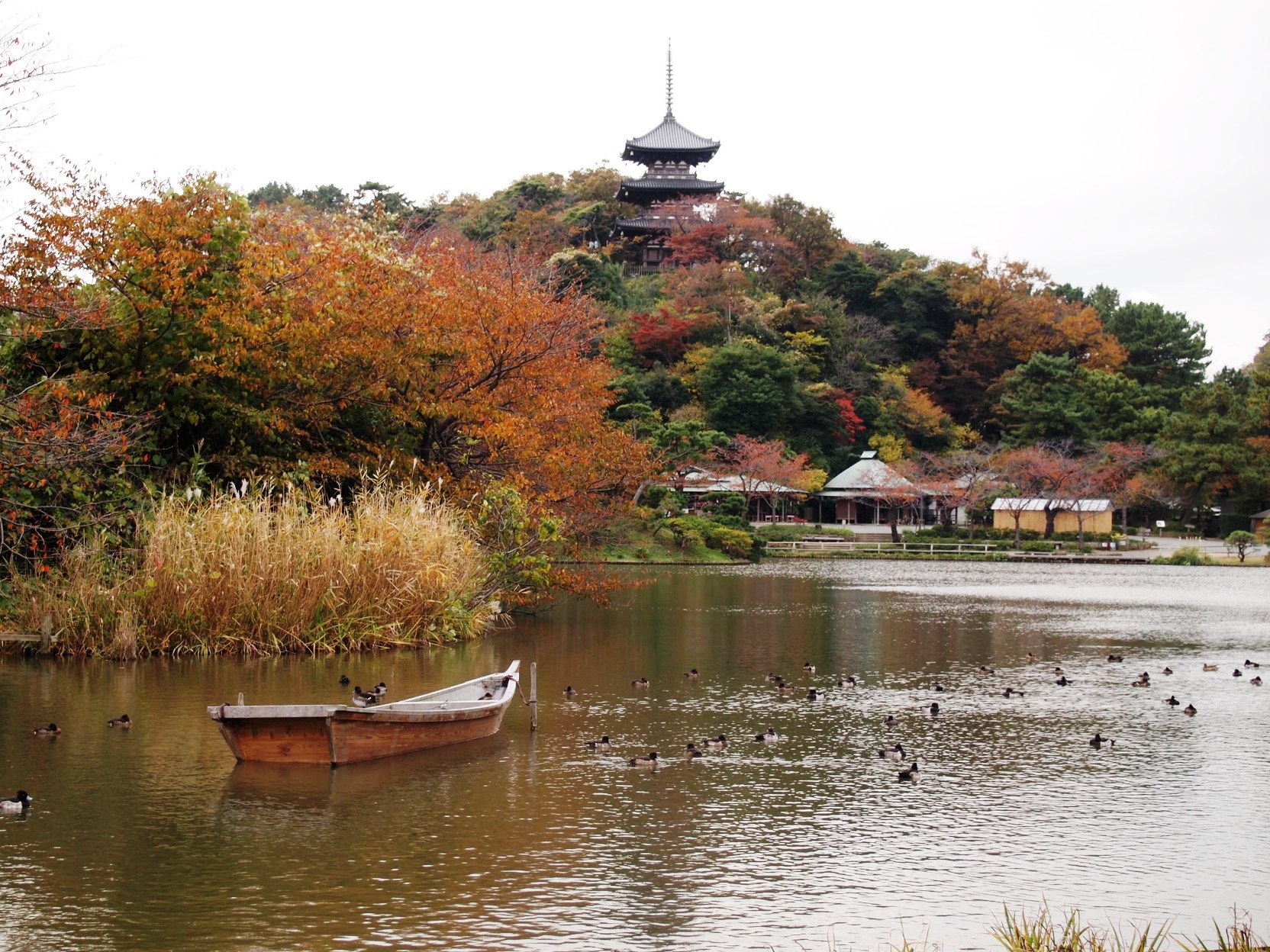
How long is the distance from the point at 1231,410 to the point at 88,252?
4269 centimetres

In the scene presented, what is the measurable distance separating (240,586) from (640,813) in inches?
290

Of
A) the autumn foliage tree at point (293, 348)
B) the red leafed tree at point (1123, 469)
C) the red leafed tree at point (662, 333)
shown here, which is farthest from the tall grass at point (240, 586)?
the red leafed tree at point (1123, 469)

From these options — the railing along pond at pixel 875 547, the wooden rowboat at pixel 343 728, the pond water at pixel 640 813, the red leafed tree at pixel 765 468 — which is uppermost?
the red leafed tree at pixel 765 468

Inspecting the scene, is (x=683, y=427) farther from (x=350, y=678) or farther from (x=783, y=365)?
(x=350, y=678)

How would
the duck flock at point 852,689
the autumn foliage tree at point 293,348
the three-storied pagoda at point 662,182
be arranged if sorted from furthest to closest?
the three-storied pagoda at point 662,182
the autumn foliage tree at point 293,348
the duck flock at point 852,689

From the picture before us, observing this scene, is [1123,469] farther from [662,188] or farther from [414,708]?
[414,708]

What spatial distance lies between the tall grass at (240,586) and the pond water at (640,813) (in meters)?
0.44

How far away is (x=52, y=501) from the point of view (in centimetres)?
1445

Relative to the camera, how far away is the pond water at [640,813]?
6.16 meters

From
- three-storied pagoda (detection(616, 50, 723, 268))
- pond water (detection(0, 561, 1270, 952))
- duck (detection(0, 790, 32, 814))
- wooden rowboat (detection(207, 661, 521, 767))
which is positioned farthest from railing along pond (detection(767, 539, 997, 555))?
duck (detection(0, 790, 32, 814))

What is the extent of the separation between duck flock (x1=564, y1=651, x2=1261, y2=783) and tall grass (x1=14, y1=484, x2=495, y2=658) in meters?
3.21

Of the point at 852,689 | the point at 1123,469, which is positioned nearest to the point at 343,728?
the point at 852,689

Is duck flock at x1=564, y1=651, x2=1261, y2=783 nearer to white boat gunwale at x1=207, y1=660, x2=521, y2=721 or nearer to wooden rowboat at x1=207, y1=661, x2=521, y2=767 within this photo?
white boat gunwale at x1=207, y1=660, x2=521, y2=721

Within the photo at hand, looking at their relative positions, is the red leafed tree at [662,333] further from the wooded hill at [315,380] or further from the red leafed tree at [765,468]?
the red leafed tree at [765,468]
